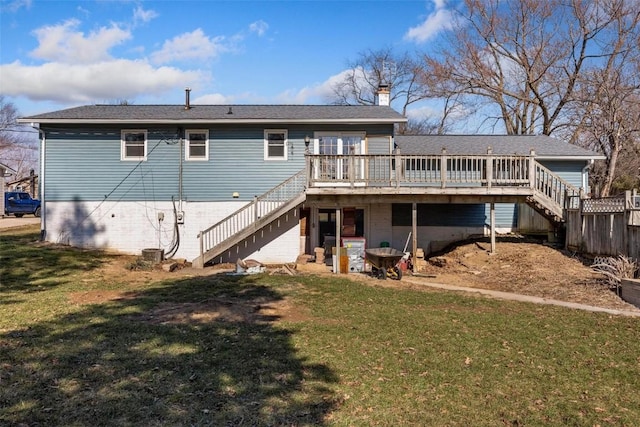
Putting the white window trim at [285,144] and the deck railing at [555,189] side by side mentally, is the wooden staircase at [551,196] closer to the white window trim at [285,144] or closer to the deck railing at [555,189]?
the deck railing at [555,189]

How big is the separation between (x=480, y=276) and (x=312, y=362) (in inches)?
305

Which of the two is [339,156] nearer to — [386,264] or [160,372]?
[386,264]

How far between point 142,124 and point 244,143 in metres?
3.38

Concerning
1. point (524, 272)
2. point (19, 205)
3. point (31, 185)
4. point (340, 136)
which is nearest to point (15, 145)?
point (31, 185)

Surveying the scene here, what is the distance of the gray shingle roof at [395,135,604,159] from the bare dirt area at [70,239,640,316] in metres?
3.86

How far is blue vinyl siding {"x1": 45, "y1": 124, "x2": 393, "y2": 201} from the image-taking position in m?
14.7

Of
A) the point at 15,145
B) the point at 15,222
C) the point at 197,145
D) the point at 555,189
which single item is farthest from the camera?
the point at 15,145

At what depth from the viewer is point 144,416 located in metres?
3.86

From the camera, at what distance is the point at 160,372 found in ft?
16.0

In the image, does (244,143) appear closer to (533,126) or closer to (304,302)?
(304,302)

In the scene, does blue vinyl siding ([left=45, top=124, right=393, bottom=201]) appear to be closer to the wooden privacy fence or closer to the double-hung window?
the double-hung window

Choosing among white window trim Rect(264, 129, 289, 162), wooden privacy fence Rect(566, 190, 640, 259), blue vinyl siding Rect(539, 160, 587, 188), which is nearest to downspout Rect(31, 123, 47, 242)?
white window trim Rect(264, 129, 289, 162)

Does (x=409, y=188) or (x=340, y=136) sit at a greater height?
(x=340, y=136)

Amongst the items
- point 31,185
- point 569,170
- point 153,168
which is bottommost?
point 153,168
